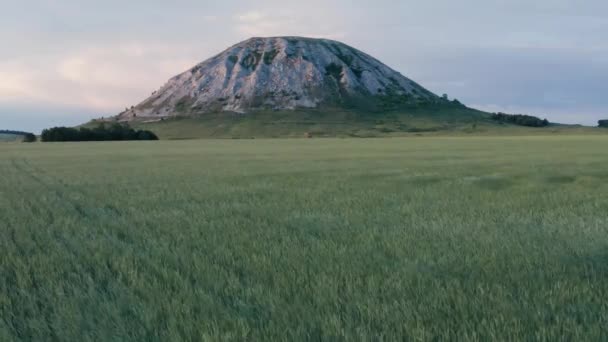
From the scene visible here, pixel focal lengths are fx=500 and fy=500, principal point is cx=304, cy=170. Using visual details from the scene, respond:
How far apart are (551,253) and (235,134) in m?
186

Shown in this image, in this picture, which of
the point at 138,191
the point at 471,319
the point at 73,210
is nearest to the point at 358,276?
the point at 471,319

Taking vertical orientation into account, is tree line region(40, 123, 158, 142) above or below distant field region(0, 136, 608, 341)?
above

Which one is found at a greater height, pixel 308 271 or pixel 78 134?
pixel 78 134

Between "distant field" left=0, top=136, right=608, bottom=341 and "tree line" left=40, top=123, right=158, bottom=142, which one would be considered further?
"tree line" left=40, top=123, right=158, bottom=142

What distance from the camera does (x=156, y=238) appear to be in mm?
8781

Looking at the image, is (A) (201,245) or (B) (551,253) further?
(A) (201,245)

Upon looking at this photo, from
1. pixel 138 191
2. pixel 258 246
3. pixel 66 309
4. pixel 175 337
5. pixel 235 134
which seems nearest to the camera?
pixel 175 337

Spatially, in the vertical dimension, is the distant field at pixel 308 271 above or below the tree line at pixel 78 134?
below

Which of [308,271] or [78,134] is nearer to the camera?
[308,271]

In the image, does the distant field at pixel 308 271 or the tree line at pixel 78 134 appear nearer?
the distant field at pixel 308 271

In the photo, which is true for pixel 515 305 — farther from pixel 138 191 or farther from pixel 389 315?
pixel 138 191

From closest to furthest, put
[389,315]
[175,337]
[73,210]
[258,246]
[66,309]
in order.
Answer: [175,337], [389,315], [66,309], [258,246], [73,210]

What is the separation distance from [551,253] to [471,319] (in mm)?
3227

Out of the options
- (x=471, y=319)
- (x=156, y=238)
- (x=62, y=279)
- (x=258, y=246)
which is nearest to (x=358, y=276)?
(x=471, y=319)
